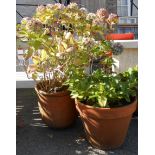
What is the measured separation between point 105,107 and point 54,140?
576 mm

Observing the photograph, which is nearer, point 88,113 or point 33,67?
point 88,113

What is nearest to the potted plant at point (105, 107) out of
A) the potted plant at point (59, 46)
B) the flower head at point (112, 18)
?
the potted plant at point (59, 46)

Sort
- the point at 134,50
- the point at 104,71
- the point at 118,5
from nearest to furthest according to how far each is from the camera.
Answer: the point at 104,71 → the point at 134,50 → the point at 118,5

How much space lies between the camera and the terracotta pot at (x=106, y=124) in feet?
7.13

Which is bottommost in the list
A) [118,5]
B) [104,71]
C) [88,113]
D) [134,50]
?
[88,113]

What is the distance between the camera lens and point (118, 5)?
25.8 feet

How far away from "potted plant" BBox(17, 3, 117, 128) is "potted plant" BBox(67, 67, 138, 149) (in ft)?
0.73

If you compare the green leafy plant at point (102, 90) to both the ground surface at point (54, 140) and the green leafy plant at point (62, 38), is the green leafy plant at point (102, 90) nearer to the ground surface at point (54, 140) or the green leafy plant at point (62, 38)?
the green leafy plant at point (62, 38)

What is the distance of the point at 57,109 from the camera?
2.58 m

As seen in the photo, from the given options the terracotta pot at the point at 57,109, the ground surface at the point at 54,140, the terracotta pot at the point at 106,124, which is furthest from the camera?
the terracotta pot at the point at 57,109
